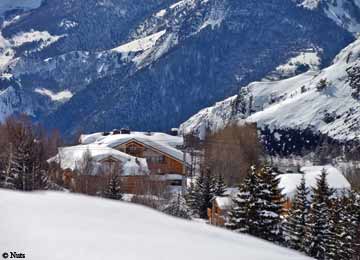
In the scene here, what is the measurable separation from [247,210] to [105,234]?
23314mm

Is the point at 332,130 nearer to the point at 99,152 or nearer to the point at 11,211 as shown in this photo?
the point at 99,152

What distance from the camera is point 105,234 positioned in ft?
19.3

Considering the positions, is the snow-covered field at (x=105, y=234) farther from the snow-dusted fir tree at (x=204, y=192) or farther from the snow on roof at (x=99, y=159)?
the snow on roof at (x=99, y=159)

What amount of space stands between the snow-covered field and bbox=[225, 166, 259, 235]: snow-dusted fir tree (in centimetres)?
2103

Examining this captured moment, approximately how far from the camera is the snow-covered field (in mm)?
5227

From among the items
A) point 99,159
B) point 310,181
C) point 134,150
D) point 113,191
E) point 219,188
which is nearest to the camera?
point 113,191

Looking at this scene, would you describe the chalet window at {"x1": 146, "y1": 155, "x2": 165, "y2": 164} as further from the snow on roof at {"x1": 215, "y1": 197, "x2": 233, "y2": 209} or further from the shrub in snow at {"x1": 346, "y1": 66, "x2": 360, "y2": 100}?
the shrub in snow at {"x1": 346, "y1": 66, "x2": 360, "y2": 100}

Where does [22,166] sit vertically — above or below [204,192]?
above

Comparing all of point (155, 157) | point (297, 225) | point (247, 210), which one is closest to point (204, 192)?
point (155, 157)

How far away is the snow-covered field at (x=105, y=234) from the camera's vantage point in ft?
17.1

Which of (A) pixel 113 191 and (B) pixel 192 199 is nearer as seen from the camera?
(A) pixel 113 191

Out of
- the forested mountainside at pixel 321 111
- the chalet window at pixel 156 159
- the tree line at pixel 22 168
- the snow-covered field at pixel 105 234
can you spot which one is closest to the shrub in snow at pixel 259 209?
the tree line at pixel 22 168

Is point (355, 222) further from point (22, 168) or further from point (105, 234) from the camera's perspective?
point (105, 234)

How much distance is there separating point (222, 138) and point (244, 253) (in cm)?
7864
